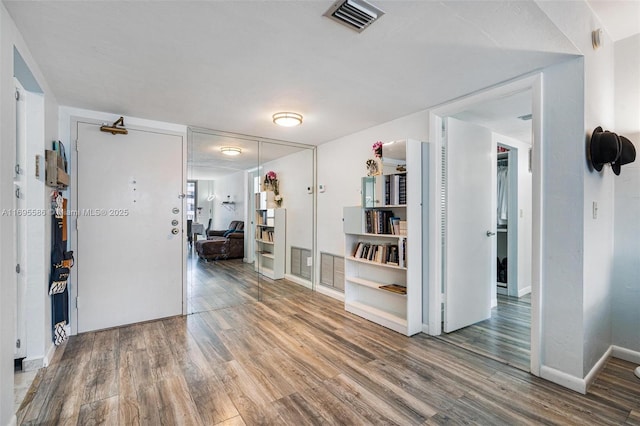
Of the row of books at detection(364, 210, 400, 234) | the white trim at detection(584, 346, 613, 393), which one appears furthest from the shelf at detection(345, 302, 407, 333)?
the white trim at detection(584, 346, 613, 393)

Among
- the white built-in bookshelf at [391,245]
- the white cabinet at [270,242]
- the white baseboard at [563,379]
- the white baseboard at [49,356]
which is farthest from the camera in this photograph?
the white cabinet at [270,242]

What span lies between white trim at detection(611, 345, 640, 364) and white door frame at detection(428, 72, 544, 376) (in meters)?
0.97

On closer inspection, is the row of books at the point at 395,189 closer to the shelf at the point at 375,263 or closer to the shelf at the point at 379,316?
the shelf at the point at 375,263

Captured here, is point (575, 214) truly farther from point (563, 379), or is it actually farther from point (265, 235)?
point (265, 235)

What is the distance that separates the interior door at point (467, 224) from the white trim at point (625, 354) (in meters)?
1.06

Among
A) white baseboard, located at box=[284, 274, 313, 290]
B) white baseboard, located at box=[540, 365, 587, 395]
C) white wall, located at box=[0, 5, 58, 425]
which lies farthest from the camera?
white baseboard, located at box=[284, 274, 313, 290]

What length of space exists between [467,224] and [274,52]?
8.21 feet

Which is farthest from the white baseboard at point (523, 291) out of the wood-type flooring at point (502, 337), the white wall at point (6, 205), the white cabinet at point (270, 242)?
the white wall at point (6, 205)

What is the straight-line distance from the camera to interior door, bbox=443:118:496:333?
297 centimetres

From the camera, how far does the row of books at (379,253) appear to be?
3.19 meters

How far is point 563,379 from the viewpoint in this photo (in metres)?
2.09

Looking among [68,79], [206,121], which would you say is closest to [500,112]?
[206,121]

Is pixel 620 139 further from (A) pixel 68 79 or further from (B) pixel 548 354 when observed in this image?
(A) pixel 68 79

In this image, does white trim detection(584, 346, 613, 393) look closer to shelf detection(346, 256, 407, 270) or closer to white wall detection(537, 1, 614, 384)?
white wall detection(537, 1, 614, 384)
